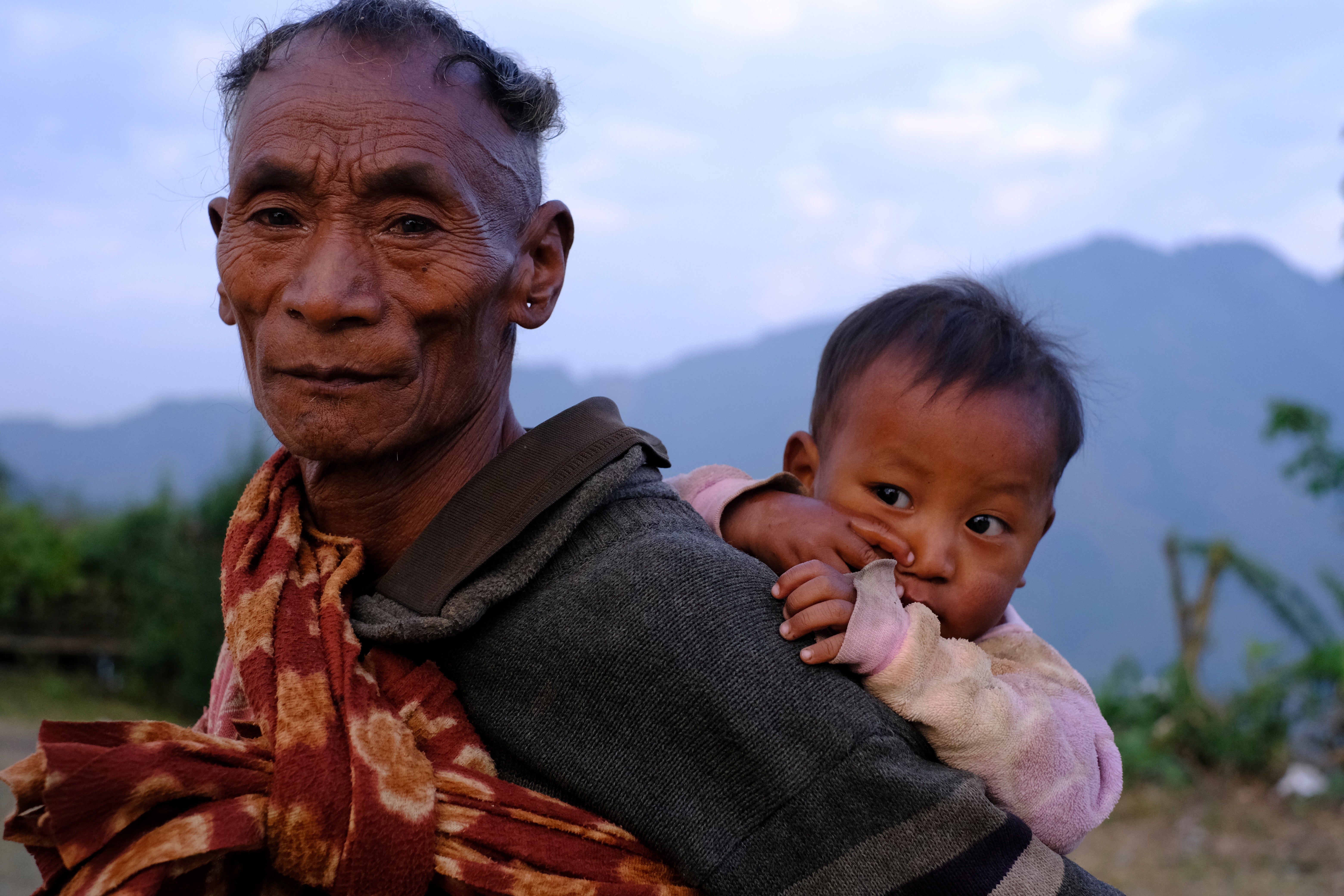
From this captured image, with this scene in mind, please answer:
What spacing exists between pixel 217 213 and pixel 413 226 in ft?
1.93

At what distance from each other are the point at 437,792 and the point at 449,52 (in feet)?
3.97

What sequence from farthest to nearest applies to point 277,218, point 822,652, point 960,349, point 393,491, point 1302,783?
point 1302,783 → point 960,349 → point 393,491 → point 277,218 → point 822,652

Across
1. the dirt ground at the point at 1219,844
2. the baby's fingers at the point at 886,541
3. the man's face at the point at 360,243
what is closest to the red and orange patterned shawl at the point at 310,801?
the man's face at the point at 360,243

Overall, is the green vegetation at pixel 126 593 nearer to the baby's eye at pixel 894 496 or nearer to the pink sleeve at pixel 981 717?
the baby's eye at pixel 894 496

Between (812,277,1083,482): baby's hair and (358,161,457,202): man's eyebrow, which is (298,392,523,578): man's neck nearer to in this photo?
(358,161,457,202): man's eyebrow

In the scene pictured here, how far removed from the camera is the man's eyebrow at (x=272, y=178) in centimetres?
171

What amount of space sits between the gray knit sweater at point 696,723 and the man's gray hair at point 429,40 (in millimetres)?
688

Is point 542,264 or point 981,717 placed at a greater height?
point 542,264

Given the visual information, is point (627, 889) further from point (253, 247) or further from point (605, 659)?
point (253, 247)

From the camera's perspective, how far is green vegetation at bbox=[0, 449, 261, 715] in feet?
47.3

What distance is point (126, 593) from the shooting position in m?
16.0

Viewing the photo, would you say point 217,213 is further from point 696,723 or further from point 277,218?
point 696,723

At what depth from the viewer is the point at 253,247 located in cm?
177

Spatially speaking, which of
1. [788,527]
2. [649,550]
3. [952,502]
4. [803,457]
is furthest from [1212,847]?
[649,550]
